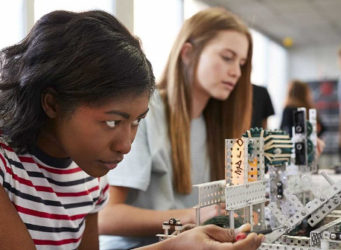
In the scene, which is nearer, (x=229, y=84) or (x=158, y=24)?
(x=229, y=84)

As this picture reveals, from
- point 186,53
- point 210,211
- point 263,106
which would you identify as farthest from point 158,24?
point 210,211

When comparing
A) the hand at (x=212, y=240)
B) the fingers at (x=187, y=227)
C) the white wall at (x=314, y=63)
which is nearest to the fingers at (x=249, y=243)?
the hand at (x=212, y=240)

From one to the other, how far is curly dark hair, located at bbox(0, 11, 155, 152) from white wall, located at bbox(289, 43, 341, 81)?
753 cm

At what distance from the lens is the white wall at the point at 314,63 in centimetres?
819

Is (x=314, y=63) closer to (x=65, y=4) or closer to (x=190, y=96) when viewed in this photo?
(x=190, y=96)

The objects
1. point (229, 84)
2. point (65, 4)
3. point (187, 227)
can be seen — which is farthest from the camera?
point (229, 84)

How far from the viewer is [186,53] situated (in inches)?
61.5

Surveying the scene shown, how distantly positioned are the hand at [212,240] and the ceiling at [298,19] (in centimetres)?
363

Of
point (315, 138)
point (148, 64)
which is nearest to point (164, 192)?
point (315, 138)

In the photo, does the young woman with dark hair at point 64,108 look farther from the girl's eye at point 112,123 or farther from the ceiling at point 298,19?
the ceiling at point 298,19

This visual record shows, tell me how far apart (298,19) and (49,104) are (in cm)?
586

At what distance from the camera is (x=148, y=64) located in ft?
3.18

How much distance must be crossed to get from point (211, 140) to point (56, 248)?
63 centimetres

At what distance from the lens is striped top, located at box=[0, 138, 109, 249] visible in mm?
972
